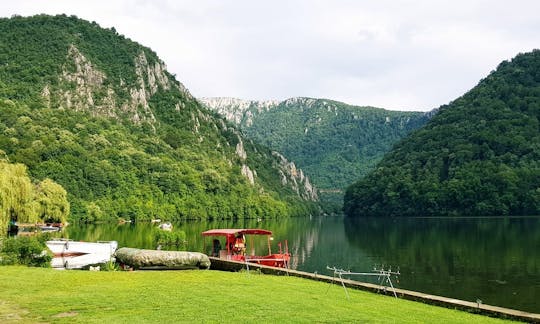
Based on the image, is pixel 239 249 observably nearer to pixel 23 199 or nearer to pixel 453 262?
pixel 453 262

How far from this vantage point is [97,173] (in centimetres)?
14700

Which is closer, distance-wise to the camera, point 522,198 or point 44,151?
point 44,151

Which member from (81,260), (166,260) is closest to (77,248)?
(81,260)

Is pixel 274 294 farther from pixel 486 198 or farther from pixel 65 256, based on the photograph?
pixel 486 198

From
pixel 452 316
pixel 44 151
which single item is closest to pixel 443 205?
pixel 44 151

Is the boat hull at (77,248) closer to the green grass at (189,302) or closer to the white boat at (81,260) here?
the white boat at (81,260)

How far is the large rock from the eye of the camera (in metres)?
29.5

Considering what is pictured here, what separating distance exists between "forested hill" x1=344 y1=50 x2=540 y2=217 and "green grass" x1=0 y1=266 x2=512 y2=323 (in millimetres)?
145261

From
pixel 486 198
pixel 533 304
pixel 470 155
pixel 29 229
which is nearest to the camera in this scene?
pixel 533 304

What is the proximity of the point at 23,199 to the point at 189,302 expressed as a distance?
6102 cm

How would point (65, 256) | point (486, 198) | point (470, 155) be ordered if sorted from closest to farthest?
point (65, 256)
point (486, 198)
point (470, 155)

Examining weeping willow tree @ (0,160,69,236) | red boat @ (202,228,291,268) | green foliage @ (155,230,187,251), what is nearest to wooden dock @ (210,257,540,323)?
red boat @ (202,228,291,268)

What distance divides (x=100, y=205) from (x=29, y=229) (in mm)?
63209

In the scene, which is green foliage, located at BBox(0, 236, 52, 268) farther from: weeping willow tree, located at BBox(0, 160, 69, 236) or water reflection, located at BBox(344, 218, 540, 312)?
weeping willow tree, located at BBox(0, 160, 69, 236)
